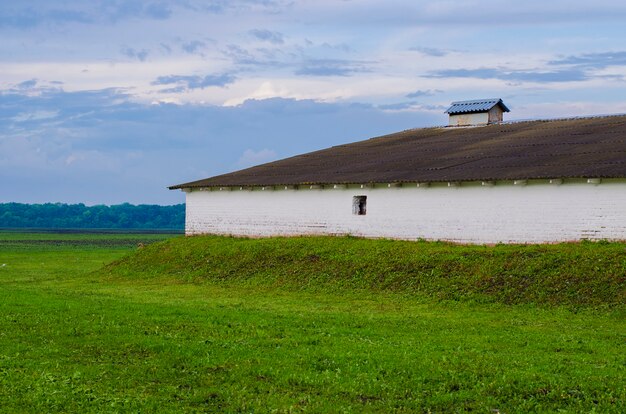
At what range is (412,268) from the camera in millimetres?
32062

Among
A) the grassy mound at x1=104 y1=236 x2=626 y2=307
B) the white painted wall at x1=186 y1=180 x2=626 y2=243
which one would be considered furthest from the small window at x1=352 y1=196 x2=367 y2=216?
the grassy mound at x1=104 y1=236 x2=626 y2=307

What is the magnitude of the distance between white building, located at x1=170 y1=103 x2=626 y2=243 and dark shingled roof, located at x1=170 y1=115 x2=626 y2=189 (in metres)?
0.08

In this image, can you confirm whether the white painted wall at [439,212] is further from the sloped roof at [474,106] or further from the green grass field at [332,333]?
the sloped roof at [474,106]

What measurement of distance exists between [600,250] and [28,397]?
2109 centimetres

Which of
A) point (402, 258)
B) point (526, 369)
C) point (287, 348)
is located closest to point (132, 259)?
point (402, 258)

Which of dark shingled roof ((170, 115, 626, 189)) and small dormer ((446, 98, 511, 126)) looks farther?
small dormer ((446, 98, 511, 126))

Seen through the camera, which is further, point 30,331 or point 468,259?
point 468,259

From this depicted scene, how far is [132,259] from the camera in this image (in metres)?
44.3

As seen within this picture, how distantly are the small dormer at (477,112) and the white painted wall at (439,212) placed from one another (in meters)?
15.6

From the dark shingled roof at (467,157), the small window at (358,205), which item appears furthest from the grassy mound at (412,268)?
the dark shingled roof at (467,157)

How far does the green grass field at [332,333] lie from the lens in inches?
543

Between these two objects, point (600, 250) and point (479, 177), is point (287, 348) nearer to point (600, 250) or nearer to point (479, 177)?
point (600, 250)

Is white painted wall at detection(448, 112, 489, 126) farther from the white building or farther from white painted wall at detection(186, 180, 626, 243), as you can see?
Result: white painted wall at detection(186, 180, 626, 243)

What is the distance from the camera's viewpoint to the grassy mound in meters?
27.4
